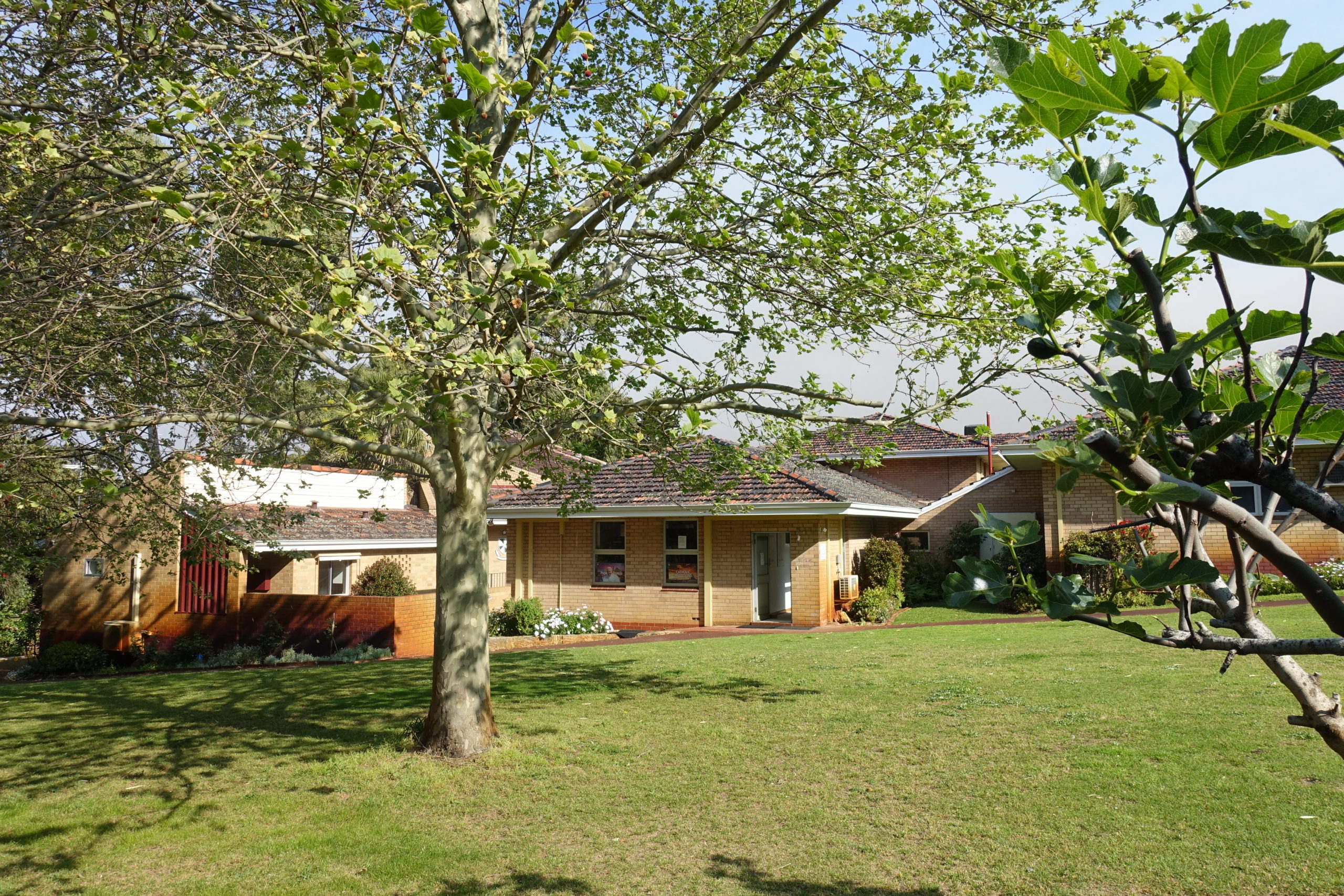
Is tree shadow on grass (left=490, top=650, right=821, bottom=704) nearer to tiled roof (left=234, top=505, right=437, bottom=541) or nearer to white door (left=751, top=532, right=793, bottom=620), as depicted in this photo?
tiled roof (left=234, top=505, right=437, bottom=541)

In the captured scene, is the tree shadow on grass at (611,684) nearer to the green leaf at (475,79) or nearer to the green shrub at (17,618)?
the green leaf at (475,79)

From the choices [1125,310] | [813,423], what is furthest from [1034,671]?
[1125,310]

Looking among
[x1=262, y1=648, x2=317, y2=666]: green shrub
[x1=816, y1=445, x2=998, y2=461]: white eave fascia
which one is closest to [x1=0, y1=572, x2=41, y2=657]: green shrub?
[x1=262, y1=648, x2=317, y2=666]: green shrub

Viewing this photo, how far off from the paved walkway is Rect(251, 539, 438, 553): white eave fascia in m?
5.10

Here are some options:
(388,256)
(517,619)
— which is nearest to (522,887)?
(388,256)

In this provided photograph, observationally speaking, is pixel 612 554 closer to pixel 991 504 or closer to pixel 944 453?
pixel 991 504

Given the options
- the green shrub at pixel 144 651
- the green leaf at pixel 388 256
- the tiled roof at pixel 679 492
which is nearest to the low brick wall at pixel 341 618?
the green shrub at pixel 144 651

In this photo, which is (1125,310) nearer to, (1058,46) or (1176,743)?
(1058,46)

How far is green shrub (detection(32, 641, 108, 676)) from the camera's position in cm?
1884

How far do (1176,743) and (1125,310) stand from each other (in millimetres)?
7997

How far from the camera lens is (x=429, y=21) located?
4.27m

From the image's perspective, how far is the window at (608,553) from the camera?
23.5 metres

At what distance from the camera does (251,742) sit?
9734mm

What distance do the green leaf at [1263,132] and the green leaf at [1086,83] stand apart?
109mm
